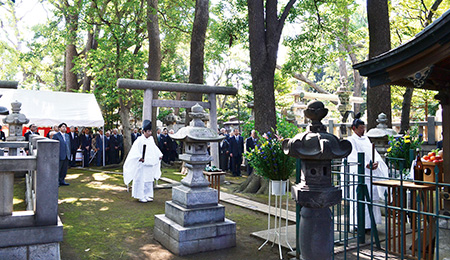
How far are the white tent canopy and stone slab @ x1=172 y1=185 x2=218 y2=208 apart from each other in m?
9.65

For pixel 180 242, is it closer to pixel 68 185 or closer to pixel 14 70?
pixel 68 185

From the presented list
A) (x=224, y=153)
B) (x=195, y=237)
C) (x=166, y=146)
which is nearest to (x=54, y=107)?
(x=166, y=146)

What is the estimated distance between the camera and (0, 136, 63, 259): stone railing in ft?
10.8

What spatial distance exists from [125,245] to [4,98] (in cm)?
1082

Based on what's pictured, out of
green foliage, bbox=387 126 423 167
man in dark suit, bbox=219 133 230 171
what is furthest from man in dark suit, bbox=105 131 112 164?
green foliage, bbox=387 126 423 167

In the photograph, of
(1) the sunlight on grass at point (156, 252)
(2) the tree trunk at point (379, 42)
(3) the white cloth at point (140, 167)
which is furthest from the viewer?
(2) the tree trunk at point (379, 42)

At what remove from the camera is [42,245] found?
3398 millimetres

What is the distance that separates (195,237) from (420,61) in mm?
3887

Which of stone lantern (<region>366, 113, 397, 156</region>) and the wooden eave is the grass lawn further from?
stone lantern (<region>366, 113, 397, 156</region>)

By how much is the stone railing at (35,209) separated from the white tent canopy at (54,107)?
11011mm

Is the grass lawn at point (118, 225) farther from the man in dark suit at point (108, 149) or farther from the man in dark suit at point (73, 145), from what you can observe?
the man in dark suit at point (108, 149)

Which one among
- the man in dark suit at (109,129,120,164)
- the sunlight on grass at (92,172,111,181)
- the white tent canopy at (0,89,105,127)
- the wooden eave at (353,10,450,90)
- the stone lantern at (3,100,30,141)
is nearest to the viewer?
the wooden eave at (353,10,450,90)

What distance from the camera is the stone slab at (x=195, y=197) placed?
5.42 meters

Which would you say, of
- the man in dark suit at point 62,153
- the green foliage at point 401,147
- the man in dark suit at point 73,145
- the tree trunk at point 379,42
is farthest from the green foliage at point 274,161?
the man in dark suit at point 73,145
